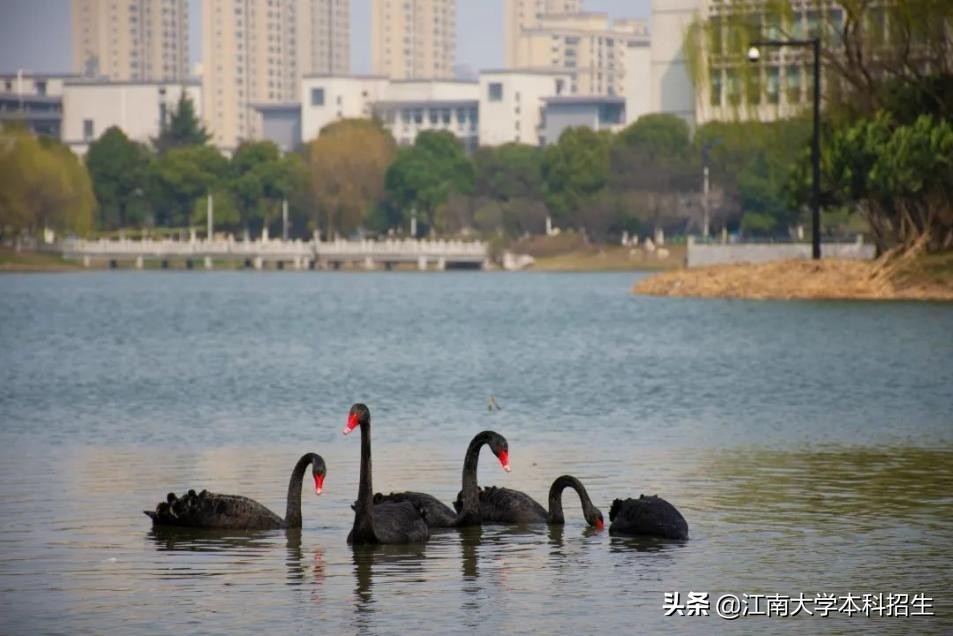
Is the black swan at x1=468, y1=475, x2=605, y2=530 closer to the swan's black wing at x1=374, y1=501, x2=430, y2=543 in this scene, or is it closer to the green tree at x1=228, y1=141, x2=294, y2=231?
the swan's black wing at x1=374, y1=501, x2=430, y2=543

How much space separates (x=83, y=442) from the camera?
28531 mm

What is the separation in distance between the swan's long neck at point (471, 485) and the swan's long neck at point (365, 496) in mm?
1155

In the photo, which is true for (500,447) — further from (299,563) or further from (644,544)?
(299,563)

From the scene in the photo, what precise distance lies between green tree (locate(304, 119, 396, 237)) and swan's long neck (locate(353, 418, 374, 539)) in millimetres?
158374

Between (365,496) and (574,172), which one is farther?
(574,172)

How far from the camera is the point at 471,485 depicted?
19641 mm

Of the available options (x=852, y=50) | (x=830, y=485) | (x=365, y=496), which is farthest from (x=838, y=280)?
(x=365, y=496)

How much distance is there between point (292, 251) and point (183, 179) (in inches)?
678

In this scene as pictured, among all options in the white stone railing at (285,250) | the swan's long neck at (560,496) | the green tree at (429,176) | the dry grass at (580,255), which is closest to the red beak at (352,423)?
the swan's long neck at (560,496)

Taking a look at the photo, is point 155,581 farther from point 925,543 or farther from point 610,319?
point 610,319

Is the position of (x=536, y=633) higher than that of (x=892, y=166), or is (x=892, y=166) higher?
(x=892, y=166)

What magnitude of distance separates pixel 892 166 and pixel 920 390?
30293 millimetres

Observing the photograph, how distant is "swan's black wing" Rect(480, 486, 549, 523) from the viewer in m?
20.2

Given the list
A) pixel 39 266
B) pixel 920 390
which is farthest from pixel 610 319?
Result: pixel 39 266
